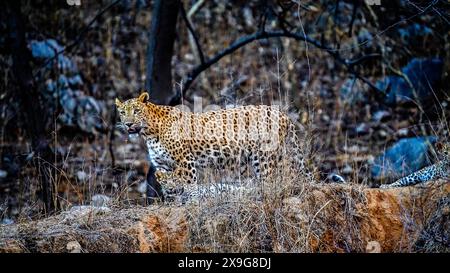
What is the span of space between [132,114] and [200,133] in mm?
806

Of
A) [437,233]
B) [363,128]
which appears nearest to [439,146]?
[437,233]

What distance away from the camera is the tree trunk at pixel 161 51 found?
12.0 meters

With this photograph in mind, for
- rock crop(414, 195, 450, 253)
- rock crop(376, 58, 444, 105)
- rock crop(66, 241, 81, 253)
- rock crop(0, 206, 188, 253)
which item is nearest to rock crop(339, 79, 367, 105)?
rock crop(376, 58, 444, 105)

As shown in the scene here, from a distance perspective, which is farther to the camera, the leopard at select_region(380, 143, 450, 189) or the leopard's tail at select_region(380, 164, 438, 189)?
the leopard's tail at select_region(380, 164, 438, 189)

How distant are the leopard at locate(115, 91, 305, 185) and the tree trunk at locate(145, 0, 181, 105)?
5.89ft

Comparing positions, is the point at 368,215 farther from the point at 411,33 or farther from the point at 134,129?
the point at 411,33

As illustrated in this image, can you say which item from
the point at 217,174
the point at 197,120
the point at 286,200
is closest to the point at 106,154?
the point at 197,120

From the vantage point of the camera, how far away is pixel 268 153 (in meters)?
9.53

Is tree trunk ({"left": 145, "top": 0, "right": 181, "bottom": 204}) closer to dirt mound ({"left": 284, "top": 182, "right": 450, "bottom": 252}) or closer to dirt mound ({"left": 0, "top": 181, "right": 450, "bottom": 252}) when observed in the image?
dirt mound ({"left": 0, "top": 181, "right": 450, "bottom": 252})

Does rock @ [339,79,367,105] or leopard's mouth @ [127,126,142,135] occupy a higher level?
rock @ [339,79,367,105]

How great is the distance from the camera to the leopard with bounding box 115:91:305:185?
987 centimetres

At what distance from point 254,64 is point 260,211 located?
38.5ft

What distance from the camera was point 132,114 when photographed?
9.88 meters

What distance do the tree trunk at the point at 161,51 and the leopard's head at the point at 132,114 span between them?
201cm
